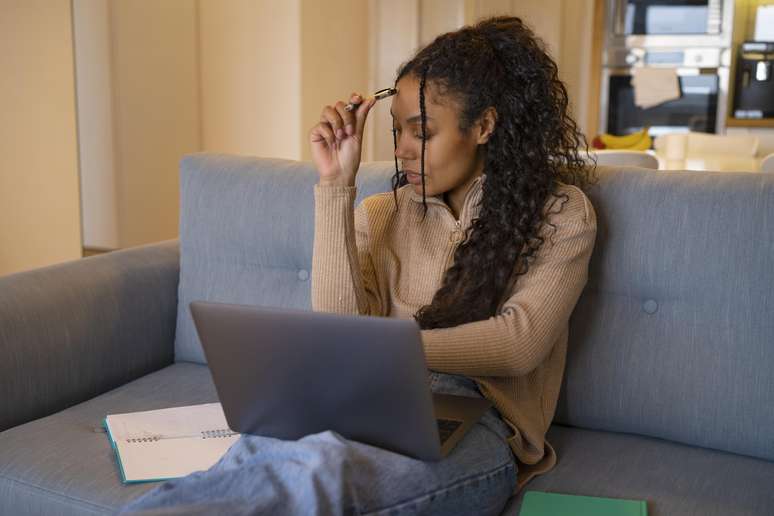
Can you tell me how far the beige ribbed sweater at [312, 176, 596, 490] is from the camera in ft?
4.61

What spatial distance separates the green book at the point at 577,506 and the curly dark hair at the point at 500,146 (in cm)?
32

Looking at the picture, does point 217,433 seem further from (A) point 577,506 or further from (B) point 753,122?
(B) point 753,122

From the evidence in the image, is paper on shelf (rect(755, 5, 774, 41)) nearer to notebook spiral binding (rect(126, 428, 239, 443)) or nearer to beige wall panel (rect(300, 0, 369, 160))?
beige wall panel (rect(300, 0, 369, 160))

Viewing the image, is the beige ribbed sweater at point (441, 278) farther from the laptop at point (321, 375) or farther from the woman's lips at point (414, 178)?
the laptop at point (321, 375)

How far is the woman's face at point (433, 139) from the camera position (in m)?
1.55

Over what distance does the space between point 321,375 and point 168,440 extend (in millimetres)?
482

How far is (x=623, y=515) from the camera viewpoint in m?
1.24

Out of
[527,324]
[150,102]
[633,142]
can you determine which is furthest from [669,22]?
[527,324]

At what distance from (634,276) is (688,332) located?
0.44ft

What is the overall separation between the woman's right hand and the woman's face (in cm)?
7

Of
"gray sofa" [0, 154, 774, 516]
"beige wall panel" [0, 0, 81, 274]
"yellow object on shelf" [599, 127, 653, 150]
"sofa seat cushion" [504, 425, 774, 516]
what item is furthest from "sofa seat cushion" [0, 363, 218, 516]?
"yellow object on shelf" [599, 127, 653, 150]

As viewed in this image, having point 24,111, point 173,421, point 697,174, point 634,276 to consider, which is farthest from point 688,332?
point 24,111

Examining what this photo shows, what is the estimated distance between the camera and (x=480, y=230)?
1.55 metres

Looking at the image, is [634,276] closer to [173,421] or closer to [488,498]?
[488,498]
